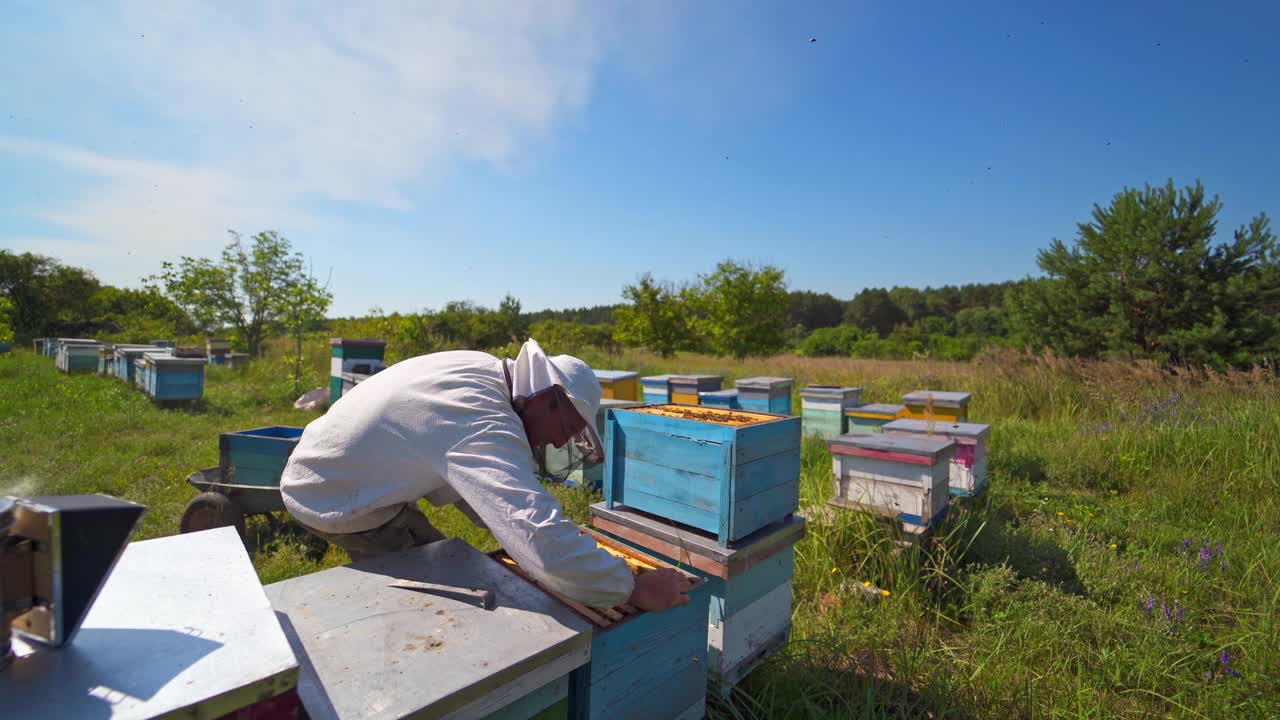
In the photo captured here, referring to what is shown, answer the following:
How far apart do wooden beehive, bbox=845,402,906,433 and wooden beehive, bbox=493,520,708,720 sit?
4.77 m

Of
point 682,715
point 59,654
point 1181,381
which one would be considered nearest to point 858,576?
point 682,715

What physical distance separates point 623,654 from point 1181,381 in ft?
32.1

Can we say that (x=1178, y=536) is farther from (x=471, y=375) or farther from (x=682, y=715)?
(x=471, y=375)

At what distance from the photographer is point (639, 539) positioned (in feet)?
8.13

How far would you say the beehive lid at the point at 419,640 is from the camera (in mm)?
1102

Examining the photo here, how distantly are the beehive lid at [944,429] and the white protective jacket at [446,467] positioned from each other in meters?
3.73

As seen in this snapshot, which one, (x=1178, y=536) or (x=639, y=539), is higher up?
(x=639, y=539)

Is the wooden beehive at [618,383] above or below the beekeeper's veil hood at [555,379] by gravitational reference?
below

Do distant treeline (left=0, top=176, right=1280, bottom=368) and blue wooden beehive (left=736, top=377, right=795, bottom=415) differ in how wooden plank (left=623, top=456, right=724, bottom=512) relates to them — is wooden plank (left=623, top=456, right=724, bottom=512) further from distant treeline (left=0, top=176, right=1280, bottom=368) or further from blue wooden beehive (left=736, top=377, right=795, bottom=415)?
distant treeline (left=0, top=176, right=1280, bottom=368)

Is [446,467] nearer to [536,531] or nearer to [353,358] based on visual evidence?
[536,531]

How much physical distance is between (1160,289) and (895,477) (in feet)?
44.3

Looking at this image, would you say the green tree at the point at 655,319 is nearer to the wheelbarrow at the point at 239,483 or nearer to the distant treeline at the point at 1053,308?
the distant treeline at the point at 1053,308

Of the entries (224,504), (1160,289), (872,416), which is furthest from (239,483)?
(1160,289)

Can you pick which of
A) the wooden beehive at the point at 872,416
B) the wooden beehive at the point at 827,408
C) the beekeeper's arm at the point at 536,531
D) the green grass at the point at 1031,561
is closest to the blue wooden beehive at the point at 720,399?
the wooden beehive at the point at 827,408
